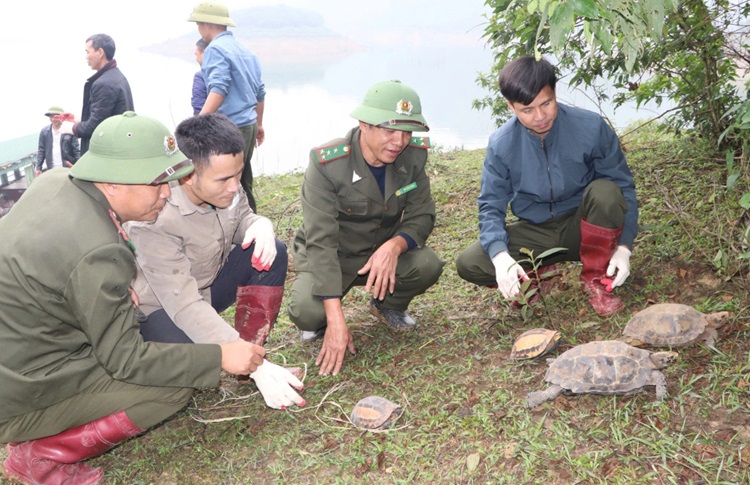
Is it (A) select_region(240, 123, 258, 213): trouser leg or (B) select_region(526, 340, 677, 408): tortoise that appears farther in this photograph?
(A) select_region(240, 123, 258, 213): trouser leg

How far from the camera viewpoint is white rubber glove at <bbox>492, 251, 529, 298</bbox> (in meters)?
3.01

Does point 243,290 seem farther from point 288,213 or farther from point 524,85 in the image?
point 288,213

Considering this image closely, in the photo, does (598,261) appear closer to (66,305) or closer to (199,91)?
(66,305)

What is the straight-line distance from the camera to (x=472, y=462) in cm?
229

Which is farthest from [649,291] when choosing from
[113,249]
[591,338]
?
[113,249]

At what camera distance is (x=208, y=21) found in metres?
4.94

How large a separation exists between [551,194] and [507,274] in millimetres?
539

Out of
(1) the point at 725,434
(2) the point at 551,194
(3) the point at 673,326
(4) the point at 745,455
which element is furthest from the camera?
(2) the point at 551,194

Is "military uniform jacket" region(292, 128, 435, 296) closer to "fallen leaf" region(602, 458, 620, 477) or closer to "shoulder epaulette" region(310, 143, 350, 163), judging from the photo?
"shoulder epaulette" region(310, 143, 350, 163)

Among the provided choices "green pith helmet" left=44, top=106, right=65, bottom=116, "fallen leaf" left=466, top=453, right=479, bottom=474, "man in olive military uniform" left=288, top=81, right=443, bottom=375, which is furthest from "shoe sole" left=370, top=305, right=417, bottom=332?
"green pith helmet" left=44, top=106, right=65, bottom=116

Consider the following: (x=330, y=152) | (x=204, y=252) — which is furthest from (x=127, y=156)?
(x=330, y=152)

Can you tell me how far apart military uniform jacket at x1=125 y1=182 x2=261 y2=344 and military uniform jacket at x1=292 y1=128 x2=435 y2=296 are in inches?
18.9

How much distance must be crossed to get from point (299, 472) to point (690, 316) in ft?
5.65

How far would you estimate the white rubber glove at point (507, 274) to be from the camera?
3.01 meters
